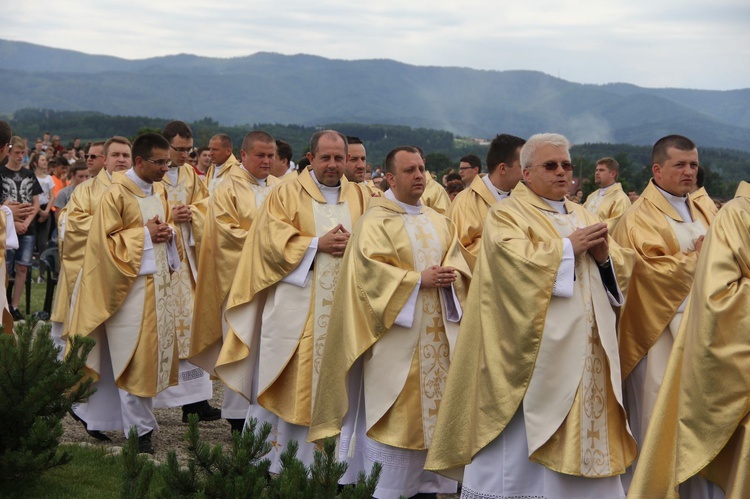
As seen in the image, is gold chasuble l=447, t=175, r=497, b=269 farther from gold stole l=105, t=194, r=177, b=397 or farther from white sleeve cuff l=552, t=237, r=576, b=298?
gold stole l=105, t=194, r=177, b=397

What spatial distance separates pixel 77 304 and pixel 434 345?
358cm

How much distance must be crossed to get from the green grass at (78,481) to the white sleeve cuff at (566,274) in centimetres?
341

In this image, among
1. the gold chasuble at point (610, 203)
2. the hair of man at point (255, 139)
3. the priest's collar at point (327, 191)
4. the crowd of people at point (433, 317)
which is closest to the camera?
the crowd of people at point (433, 317)

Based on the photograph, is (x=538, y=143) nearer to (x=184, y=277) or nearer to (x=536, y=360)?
(x=536, y=360)

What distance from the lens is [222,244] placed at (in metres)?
9.70

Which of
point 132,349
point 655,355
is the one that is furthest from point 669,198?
point 132,349

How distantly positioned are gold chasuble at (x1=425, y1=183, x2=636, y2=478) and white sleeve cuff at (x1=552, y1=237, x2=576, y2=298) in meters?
0.03

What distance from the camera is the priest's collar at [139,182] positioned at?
909cm

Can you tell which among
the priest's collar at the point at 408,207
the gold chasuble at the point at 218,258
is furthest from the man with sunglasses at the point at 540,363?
the gold chasuble at the point at 218,258

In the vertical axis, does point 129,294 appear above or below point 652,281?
below

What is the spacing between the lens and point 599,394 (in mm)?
6176

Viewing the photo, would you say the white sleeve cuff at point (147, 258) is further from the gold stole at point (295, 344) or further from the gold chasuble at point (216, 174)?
the gold chasuble at point (216, 174)

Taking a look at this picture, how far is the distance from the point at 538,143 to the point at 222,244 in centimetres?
418

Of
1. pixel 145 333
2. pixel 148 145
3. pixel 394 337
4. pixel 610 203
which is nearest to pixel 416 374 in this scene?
pixel 394 337
